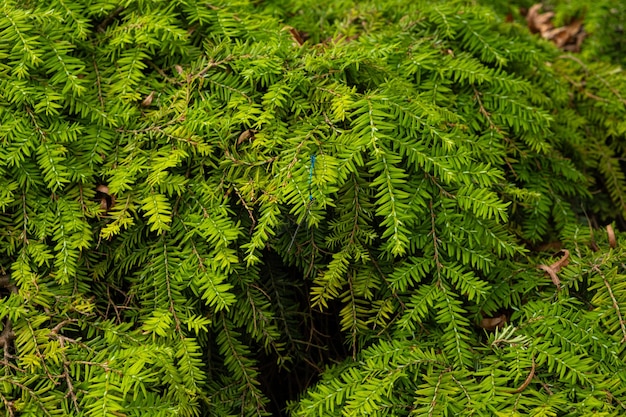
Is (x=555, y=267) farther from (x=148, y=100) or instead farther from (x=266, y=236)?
(x=148, y=100)

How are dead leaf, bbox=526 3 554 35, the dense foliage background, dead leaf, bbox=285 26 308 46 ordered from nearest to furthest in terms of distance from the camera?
the dense foliage background
dead leaf, bbox=285 26 308 46
dead leaf, bbox=526 3 554 35

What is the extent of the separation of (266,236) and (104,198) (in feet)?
1.64

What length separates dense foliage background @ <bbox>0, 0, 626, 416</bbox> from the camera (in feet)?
5.03

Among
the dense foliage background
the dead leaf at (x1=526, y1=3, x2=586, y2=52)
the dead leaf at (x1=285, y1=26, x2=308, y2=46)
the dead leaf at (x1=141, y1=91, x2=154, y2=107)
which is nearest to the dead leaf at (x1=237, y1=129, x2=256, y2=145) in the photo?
the dense foliage background

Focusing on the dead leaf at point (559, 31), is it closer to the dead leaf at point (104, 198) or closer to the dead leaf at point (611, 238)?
the dead leaf at point (611, 238)

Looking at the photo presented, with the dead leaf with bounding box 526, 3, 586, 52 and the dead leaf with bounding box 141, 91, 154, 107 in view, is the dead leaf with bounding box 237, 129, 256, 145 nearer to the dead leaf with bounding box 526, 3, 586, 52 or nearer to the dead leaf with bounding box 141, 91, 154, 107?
the dead leaf with bounding box 141, 91, 154, 107

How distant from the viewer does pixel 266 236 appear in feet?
5.22

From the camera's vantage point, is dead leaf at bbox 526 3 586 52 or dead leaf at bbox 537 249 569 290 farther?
dead leaf at bbox 526 3 586 52

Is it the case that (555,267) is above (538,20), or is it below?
below

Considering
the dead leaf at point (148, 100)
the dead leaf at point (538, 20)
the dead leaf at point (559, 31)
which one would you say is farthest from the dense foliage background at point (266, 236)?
the dead leaf at point (538, 20)

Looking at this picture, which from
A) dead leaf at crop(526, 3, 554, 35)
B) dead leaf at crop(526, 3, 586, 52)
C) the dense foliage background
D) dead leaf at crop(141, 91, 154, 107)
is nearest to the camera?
the dense foliage background

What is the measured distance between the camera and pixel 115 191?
1.66m

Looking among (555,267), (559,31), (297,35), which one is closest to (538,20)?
(559,31)

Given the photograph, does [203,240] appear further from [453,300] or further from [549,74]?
[549,74]
